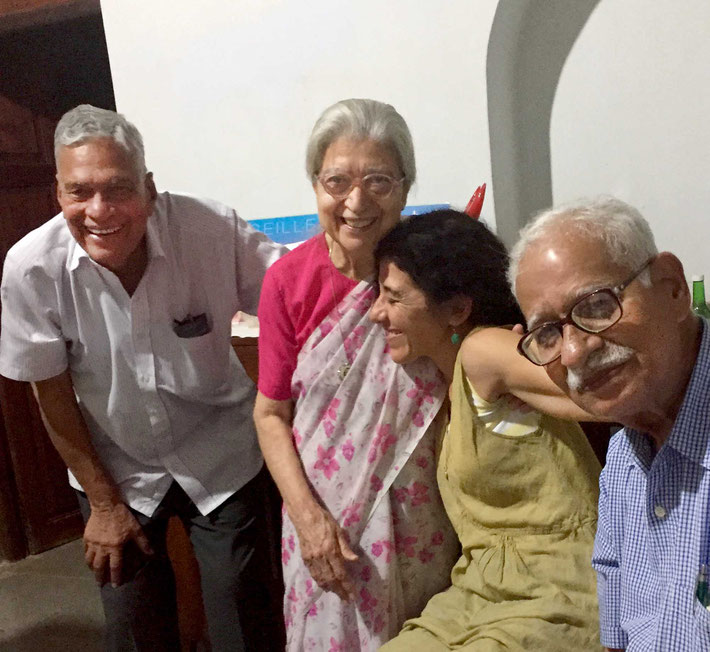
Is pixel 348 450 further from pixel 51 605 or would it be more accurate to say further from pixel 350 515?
pixel 51 605

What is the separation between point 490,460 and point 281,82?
166cm

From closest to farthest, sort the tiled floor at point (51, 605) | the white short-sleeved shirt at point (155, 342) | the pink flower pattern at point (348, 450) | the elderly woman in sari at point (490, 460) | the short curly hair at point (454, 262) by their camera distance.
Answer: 1. the elderly woman in sari at point (490, 460)
2. the short curly hair at point (454, 262)
3. the pink flower pattern at point (348, 450)
4. the white short-sleeved shirt at point (155, 342)
5. the tiled floor at point (51, 605)

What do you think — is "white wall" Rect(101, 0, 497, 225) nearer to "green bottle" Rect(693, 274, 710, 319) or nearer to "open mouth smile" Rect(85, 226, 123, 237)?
"green bottle" Rect(693, 274, 710, 319)

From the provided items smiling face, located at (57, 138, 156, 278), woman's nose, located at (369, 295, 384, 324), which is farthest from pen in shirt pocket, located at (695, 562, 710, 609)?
smiling face, located at (57, 138, 156, 278)

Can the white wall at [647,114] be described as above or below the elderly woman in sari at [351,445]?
above

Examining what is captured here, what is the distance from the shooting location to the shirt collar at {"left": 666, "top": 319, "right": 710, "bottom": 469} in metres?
0.79

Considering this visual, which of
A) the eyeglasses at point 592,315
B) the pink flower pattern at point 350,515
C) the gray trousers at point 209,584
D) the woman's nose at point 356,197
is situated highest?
the woman's nose at point 356,197

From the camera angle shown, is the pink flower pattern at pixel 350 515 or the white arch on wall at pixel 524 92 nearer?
the pink flower pattern at pixel 350 515

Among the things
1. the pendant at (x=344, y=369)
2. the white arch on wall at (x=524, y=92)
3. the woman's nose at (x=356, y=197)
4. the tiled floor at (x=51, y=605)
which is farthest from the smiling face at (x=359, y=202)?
the tiled floor at (x=51, y=605)

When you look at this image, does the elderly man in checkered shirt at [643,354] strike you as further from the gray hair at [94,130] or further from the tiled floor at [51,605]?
the tiled floor at [51,605]

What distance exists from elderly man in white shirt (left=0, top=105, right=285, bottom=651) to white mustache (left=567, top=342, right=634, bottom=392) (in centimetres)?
89

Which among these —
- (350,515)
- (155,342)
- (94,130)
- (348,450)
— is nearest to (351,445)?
(348,450)

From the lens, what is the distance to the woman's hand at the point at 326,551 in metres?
1.26

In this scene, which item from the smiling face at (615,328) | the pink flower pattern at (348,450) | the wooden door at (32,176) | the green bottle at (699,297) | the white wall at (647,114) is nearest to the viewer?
the smiling face at (615,328)
